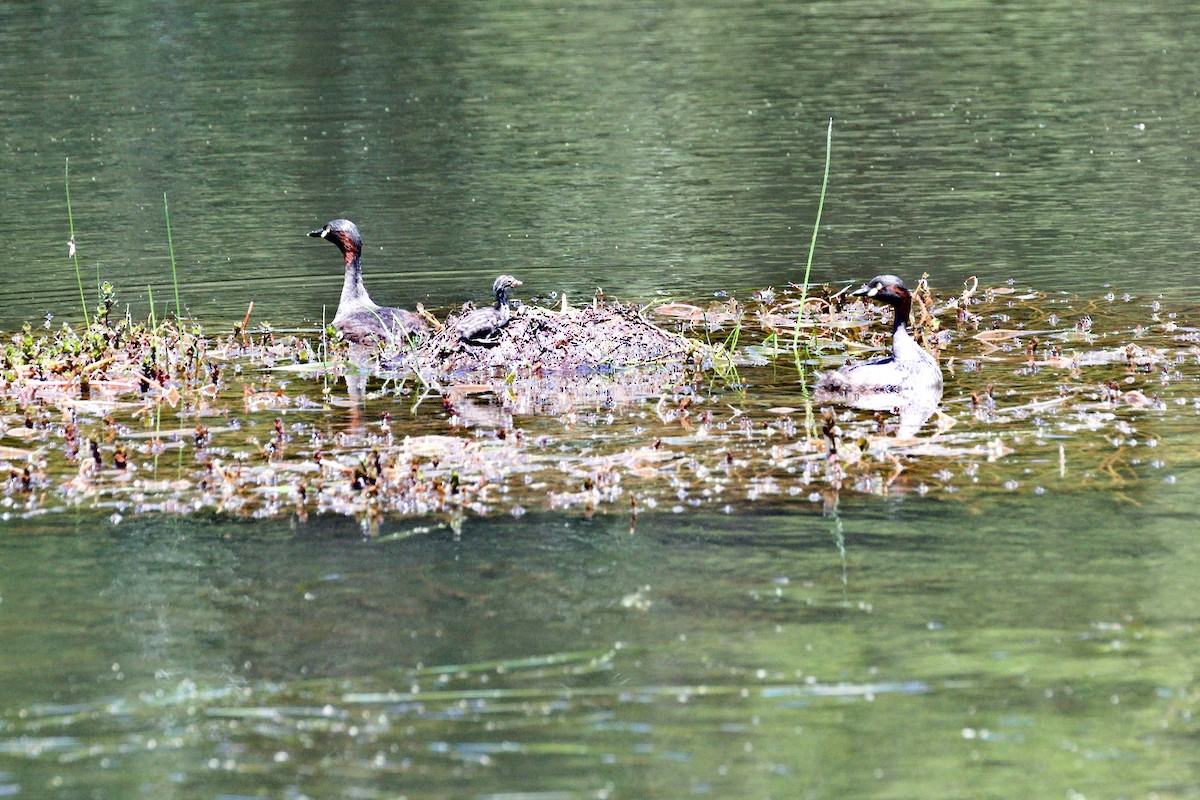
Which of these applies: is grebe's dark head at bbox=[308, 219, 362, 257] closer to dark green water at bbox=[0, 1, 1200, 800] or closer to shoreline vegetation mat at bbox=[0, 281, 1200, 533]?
shoreline vegetation mat at bbox=[0, 281, 1200, 533]

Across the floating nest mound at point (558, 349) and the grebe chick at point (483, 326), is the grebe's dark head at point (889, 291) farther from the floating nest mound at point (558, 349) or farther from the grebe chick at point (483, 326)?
the grebe chick at point (483, 326)

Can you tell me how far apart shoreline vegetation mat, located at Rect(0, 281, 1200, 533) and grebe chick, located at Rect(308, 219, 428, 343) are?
0.29 meters

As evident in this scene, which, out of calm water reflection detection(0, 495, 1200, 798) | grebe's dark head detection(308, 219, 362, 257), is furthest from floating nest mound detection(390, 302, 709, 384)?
calm water reflection detection(0, 495, 1200, 798)

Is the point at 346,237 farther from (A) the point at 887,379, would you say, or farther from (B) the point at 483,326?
(A) the point at 887,379

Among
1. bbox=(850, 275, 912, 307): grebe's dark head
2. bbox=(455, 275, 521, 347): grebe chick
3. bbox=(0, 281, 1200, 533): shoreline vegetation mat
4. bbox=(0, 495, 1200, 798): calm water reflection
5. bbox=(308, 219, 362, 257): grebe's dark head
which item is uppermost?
bbox=(308, 219, 362, 257): grebe's dark head

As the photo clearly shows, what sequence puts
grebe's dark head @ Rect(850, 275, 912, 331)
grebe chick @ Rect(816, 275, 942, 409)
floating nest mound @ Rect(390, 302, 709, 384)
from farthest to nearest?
floating nest mound @ Rect(390, 302, 709, 384)
grebe's dark head @ Rect(850, 275, 912, 331)
grebe chick @ Rect(816, 275, 942, 409)

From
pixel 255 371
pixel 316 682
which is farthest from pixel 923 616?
pixel 255 371

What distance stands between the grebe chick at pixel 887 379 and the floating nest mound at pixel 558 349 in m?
1.93

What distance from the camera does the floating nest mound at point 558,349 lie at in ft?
55.7

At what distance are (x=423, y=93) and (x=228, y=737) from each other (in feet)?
104

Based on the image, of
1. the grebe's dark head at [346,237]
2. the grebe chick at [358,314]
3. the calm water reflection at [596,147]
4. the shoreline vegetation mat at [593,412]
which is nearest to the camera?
the shoreline vegetation mat at [593,412]

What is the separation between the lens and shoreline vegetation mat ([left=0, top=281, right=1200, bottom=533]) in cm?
1214

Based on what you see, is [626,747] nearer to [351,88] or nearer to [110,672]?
[110,672]

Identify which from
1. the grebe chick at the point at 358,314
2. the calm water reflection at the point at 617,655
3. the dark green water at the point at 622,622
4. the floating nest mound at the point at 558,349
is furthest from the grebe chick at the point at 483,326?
the calm water reflection at the point at 617,655
